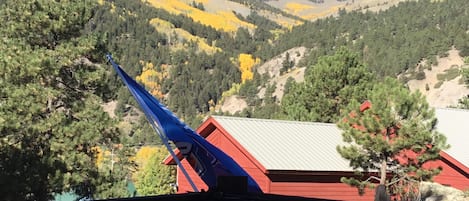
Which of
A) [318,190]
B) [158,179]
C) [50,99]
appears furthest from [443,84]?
[50,99]

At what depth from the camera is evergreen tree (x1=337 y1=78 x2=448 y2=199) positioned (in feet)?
52.4

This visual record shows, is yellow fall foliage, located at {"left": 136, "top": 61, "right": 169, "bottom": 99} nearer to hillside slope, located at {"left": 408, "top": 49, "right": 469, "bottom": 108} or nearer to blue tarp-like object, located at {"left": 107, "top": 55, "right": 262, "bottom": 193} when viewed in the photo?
hillside slope, located at {"left": 408, "top": 49, "right": 469, "bottom": 108}

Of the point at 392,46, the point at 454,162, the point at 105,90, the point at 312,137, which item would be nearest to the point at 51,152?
the point at 105,90

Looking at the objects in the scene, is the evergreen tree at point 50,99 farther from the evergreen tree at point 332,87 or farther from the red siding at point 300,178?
the evergreen tree at point 332,87

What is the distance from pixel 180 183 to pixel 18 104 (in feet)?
25.5

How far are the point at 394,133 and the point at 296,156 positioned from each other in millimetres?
4299

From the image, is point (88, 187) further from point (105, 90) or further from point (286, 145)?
point (286, 145)

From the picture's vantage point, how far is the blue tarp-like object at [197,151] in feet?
31.2

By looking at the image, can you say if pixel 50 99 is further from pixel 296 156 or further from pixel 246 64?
pixel 246 64

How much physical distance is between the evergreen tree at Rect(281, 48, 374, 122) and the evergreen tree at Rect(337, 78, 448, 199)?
593 inches

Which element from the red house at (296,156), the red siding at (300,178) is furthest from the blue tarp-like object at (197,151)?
the red house at (296,156)

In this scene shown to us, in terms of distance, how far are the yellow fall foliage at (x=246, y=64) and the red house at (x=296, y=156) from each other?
153 meters

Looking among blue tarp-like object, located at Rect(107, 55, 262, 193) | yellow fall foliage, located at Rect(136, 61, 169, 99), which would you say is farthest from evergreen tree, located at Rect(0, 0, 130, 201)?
yellow fall foliage, located at Rect(136, 61, 169, 99)

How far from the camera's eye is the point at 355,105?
17.1m
